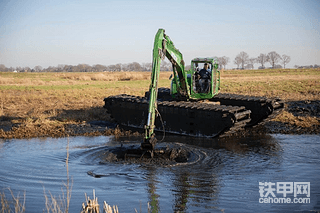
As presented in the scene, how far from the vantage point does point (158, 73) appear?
35.7 feet

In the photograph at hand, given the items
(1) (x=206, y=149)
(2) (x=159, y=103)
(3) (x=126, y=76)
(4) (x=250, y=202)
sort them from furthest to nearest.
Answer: (3) (x=126, y=76)
(2) (x=159, y=103)
(1) (x=206, y=149)
(4) (x=250, y=202)

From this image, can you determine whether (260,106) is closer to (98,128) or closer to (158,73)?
(158,73)

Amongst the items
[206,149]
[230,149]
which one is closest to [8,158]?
[206,149]

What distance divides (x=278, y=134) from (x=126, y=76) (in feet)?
155

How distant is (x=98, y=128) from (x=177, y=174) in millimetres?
7240

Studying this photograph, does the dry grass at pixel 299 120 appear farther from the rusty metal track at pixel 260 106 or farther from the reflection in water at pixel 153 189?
the reflection in water at pixel 153 189

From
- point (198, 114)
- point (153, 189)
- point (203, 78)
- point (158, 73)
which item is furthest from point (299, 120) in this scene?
point (153, 189)

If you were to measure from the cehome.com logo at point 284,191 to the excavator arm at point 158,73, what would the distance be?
345cm

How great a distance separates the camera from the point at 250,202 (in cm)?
721

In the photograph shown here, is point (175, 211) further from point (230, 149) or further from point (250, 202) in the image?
point (230, 149)

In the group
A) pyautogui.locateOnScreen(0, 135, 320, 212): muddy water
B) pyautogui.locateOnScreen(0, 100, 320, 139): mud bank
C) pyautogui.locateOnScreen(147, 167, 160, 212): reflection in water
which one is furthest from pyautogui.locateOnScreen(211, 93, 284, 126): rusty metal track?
pyautogui.locateOnScreen(147, 167, 160, 212): reflection in water

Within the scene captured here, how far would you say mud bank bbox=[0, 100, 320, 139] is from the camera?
14688 mm

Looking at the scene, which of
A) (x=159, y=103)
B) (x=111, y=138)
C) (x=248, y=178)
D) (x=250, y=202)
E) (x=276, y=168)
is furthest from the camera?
(x=159, y=103)

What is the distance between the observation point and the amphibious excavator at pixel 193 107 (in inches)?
523
